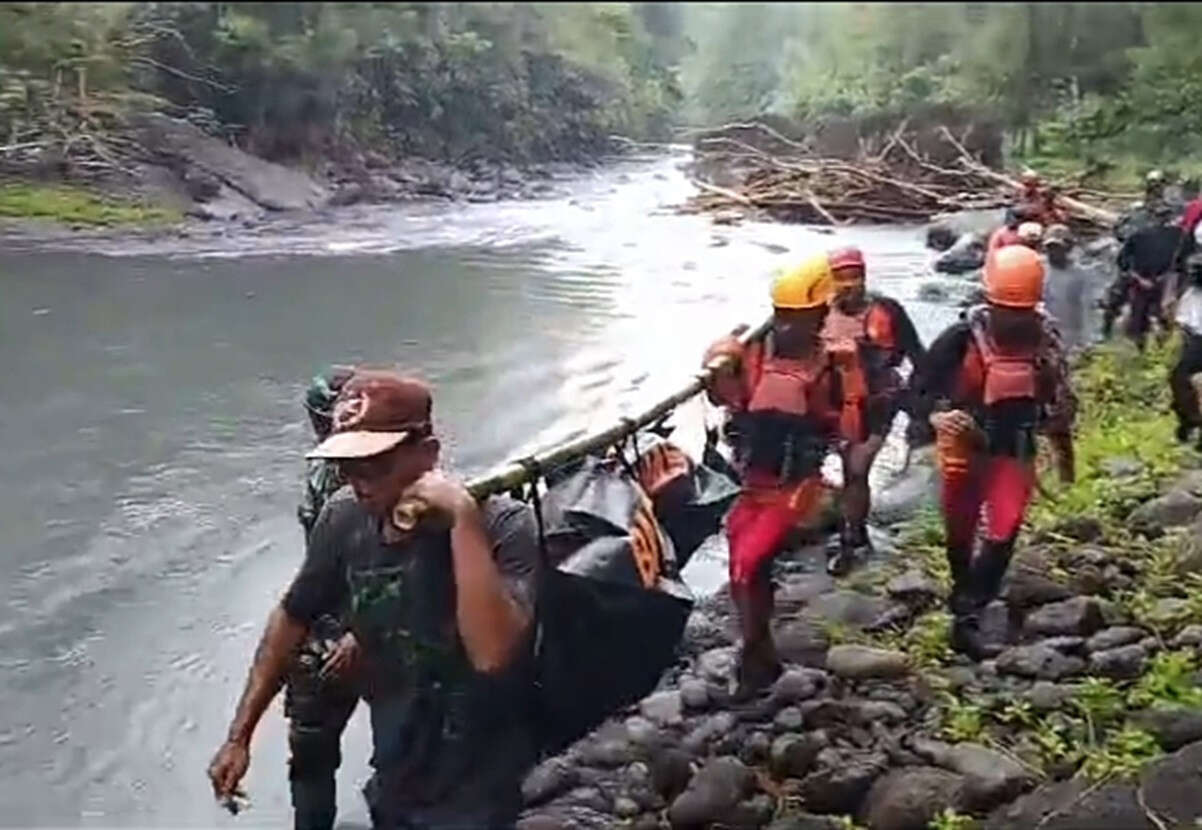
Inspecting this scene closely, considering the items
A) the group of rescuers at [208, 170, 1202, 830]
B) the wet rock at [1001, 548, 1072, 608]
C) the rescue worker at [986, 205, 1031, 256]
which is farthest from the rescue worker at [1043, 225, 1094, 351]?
the wet rock at [1001, 548, 1072, 608]

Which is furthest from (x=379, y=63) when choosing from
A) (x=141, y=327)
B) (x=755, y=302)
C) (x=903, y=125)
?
(x=903, y=125)

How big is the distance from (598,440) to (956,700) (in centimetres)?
101

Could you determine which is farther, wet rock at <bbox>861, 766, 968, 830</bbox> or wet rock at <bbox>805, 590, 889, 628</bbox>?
wet rock at <bbox>805, 590, 889, 628</bbox>

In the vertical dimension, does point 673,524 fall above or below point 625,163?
below

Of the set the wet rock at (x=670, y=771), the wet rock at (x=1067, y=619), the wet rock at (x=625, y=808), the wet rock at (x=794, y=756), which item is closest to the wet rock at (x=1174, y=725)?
the wet rock at (x=1067, y=619)

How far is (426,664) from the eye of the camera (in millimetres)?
2752

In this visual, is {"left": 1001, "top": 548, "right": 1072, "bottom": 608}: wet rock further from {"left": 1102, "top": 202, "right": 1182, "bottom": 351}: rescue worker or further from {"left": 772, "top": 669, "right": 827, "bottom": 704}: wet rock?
{"left": 1102, "top": 202, "right": 1182, "bottom": 351}: rescue worker

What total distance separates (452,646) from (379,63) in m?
1.54

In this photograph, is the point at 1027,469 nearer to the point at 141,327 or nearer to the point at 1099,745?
the point at 1099,745

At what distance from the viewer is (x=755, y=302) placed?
4086mm

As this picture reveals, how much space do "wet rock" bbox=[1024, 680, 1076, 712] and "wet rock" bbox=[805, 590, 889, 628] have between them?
669mm

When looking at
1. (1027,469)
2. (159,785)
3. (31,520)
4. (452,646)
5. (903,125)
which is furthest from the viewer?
(903,125)

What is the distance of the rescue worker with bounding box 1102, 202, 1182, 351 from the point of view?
4.56 meters

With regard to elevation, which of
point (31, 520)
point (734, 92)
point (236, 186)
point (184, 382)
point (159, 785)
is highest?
point (734, 92)
